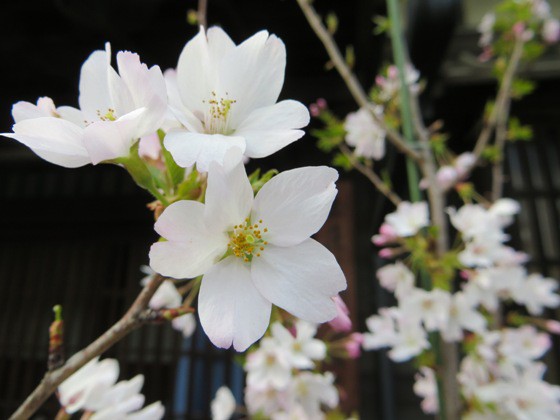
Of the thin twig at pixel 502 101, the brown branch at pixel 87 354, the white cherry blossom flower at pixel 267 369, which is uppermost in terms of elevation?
the thin twig at pixel 502 101

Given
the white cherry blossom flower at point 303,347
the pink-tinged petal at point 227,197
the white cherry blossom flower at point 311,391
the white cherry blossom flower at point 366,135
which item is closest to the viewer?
the pink-tinged petal at point 227,197

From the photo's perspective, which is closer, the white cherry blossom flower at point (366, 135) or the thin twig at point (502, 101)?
the white cherry blossom flower at point (366, 135)

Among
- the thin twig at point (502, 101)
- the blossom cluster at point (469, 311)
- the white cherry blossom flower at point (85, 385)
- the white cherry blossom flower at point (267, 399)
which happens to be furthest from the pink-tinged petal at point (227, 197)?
the thin twig at point (502, 101)

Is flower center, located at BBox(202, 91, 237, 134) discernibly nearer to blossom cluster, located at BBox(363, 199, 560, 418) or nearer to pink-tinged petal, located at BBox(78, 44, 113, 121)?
pink-tinged petal, located at BBox(78, 44, 113, 121)

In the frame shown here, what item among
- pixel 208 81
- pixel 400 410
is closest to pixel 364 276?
pixel 400 410

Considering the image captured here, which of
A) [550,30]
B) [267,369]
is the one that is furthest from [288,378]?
[550,30]

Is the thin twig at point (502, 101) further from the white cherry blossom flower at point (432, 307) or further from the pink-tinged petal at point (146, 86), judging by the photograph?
the pink-tinged petal at point (146, 86)

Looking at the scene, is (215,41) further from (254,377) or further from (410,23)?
A: (410,23)
